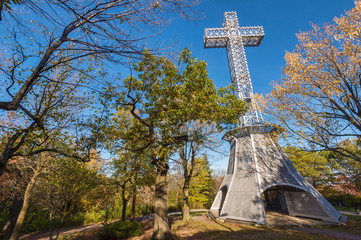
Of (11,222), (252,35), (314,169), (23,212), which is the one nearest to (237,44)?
(252,35)

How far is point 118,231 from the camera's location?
9367 millimetres

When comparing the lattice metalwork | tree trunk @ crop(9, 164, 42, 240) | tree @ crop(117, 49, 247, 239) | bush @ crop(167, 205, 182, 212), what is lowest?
bush @ crop(167, 205, 182, 212)

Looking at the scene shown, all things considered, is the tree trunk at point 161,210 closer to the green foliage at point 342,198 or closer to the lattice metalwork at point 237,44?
the lattice metalwork at point 237,44

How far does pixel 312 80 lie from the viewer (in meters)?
7.17

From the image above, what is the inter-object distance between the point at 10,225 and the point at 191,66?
1567 centimetres

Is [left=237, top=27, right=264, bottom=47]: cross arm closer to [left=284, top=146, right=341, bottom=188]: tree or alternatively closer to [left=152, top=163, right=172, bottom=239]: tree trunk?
[left=284, top=146, right=341, bottom=188]: tree

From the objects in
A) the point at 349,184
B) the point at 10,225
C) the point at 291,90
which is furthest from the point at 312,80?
the point at 349,184

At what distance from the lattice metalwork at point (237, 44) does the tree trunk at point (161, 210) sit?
474 inches

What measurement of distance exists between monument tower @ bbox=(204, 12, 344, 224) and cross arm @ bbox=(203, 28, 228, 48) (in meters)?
0.13

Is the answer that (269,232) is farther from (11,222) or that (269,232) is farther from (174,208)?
(174,208)

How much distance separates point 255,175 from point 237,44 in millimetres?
15788

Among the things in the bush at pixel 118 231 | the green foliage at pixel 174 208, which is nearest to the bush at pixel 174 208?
the green foliage at pixel 174 208

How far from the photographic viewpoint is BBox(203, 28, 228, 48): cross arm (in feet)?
69.7

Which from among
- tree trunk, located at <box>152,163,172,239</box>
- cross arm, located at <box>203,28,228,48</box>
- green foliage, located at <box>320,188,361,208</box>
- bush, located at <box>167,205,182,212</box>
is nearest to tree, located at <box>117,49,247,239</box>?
tree trunk, located at <box>152,163,172,239</box>
